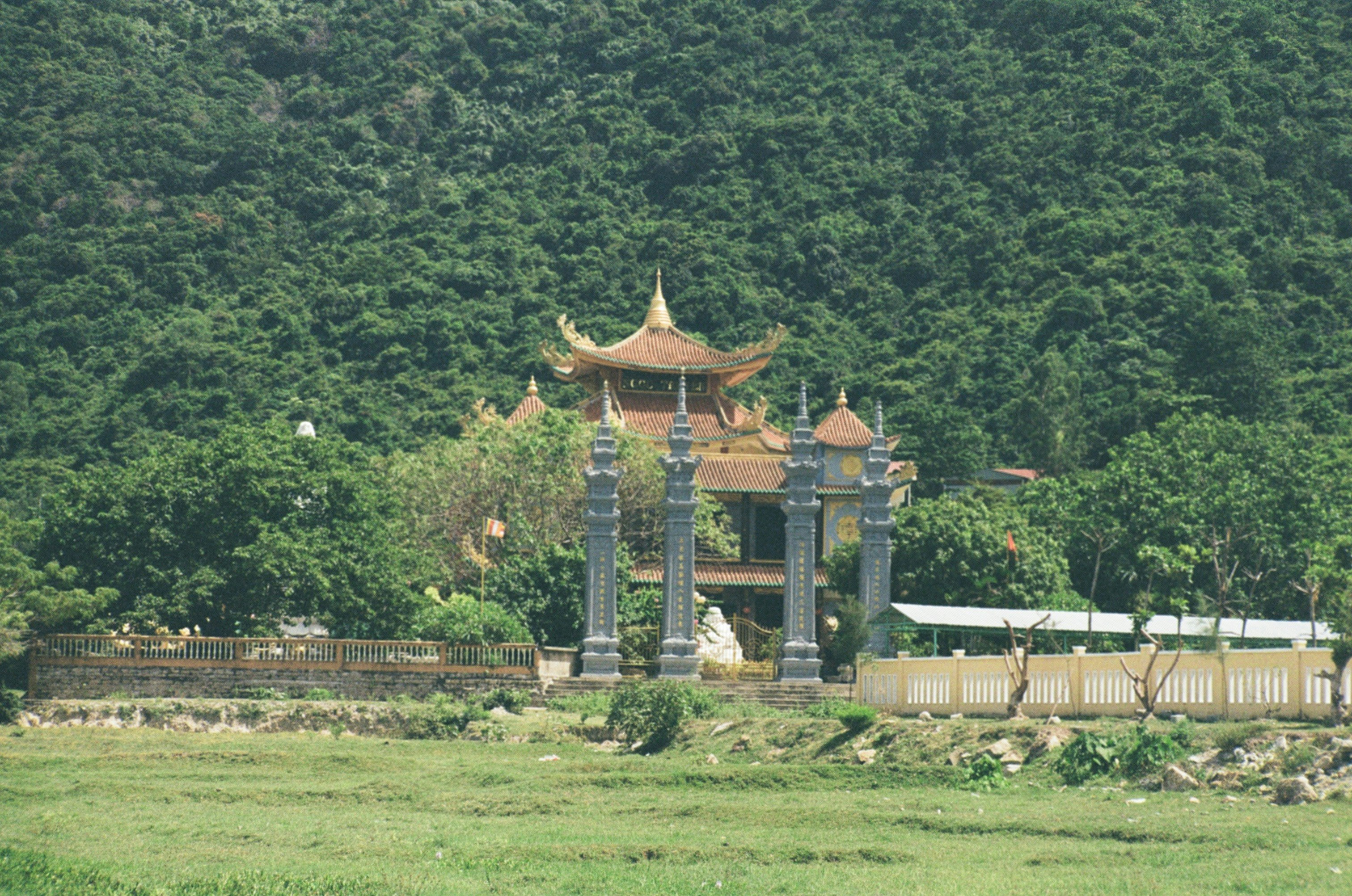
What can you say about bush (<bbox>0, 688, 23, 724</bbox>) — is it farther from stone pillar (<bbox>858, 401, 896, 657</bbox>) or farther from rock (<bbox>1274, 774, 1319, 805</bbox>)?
rock (<bbox>1274, 774, 1319, 805</bbox>)

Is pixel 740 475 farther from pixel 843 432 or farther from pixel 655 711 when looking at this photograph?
pixel 655 711

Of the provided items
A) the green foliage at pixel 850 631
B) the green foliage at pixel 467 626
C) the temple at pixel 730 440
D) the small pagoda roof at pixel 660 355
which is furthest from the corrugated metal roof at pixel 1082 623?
the small pagoda roof at pixel 660 355

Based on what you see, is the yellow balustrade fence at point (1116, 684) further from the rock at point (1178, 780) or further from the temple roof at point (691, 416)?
the temple roof at point (691, 416)

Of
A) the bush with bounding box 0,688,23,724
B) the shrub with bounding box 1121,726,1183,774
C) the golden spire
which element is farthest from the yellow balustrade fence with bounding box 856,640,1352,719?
the golden spire

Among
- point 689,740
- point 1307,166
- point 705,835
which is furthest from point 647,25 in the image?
point 705,835

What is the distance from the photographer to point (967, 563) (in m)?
38.5

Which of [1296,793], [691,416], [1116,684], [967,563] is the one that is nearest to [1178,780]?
[1296,793]

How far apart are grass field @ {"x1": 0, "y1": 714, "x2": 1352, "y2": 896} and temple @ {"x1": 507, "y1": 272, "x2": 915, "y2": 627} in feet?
70.4

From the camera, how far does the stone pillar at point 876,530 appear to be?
34031mm

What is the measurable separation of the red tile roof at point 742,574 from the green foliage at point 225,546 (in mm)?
12898

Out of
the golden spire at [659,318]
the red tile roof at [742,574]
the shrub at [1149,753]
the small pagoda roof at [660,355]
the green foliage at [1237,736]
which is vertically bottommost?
the shrub at [1149,753]

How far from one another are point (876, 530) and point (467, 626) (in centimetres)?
810

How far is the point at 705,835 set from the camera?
1695 centimetres

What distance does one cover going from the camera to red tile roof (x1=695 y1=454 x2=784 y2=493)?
46.5m
